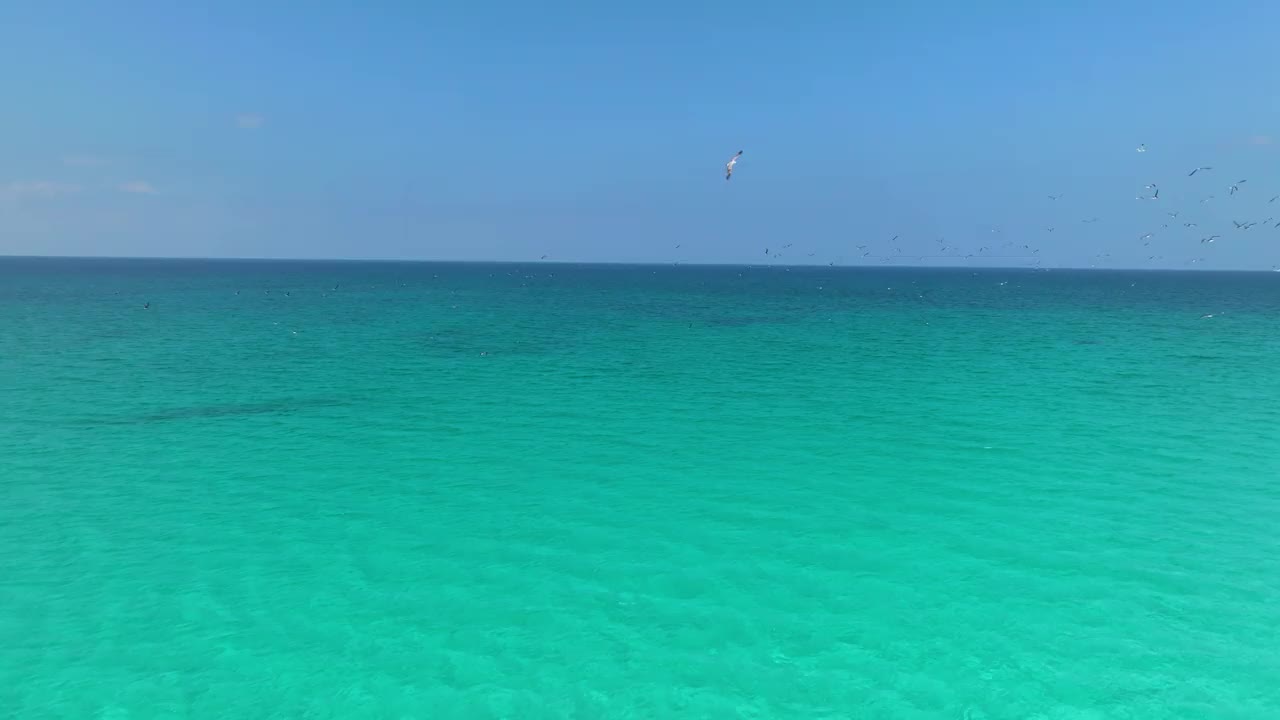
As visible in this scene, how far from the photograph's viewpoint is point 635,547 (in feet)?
58.2

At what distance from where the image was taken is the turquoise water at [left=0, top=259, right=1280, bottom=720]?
485 inches

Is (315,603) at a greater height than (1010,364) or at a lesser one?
lesser

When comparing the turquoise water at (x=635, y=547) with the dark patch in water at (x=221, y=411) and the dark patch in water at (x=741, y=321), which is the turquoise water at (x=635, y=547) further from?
the dark patch in water at (x=741, y=321)

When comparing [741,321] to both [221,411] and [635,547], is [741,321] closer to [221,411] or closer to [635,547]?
[221,411]

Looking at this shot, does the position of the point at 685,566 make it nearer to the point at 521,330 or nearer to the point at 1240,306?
the point at 521,330

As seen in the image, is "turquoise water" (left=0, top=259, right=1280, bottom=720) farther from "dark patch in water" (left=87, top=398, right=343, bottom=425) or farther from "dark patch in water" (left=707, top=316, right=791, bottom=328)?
"dark patch in water" (left=707, top=316, right=791, bottom=328)

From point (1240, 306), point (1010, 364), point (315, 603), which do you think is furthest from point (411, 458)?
point (1240, 306)

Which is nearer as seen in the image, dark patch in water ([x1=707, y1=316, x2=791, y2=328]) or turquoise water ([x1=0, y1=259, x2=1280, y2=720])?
Answer: turquoise water ([x1=0, y1=259, x2=1280, y2=720])

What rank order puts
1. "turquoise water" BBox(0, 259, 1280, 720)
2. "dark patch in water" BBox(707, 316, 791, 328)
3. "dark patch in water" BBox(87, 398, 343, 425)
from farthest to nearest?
"dark patch in water" BBox(707, 316, 791, 328)
"dark patch in water" BBox(87, 398, 343, 425)
"turquoise water" BBox(0, 259, 1280, 720)

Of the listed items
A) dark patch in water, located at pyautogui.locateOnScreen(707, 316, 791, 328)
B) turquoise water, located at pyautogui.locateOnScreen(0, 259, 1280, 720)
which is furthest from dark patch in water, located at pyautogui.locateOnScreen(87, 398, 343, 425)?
dark patch in water, located at pyautogui.locateOnScreen(707, 316, 791, 328)

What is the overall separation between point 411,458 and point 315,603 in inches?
410

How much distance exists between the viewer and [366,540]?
18000 millimetres

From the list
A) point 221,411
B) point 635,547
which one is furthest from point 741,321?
point 635,547

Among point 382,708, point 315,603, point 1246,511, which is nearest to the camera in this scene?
point 382,708
